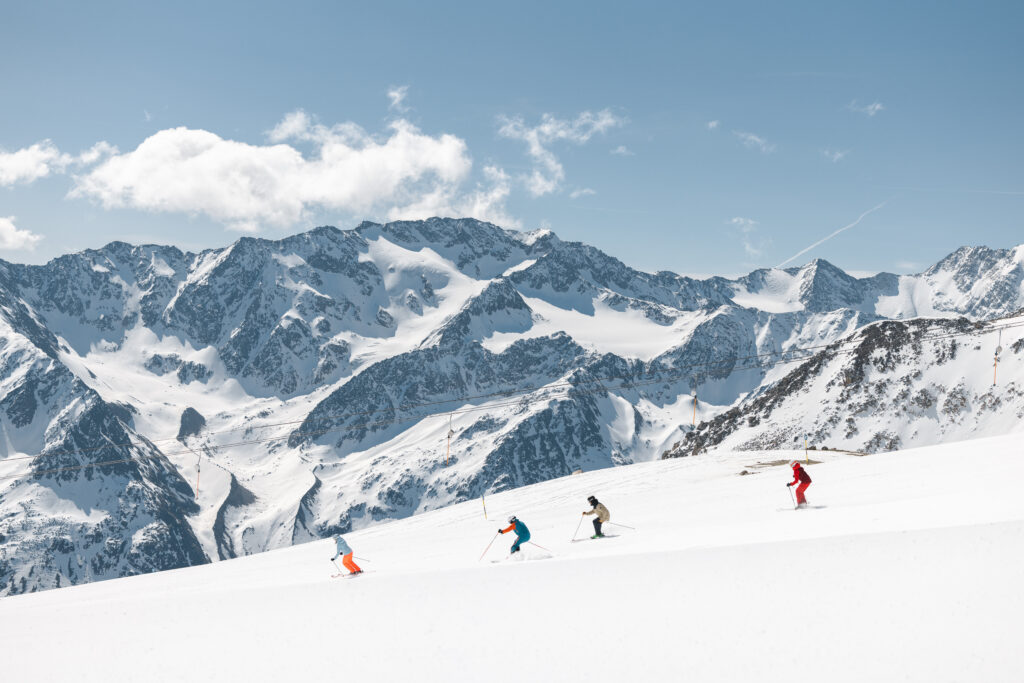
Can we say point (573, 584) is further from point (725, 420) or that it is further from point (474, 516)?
point (725, 420)

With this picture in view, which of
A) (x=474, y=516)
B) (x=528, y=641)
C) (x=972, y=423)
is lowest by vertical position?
(x=972, y=423)

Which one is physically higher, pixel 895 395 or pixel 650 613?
pixel 650 613

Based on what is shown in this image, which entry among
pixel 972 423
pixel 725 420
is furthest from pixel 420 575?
pixel 725 420

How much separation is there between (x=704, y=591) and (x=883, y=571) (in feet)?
12.0

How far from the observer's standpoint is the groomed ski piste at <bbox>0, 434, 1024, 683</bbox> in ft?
39.7

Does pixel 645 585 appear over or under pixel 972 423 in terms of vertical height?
over

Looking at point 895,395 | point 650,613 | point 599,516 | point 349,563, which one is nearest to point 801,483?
point 599,516

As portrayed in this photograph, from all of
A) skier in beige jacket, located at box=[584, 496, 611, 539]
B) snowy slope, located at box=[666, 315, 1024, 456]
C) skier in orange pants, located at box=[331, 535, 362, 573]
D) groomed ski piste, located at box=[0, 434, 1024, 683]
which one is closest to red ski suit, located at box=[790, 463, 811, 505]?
groomed ski piste, located at box=[0, 434, 1024, 683]

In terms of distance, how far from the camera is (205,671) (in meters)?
14.8

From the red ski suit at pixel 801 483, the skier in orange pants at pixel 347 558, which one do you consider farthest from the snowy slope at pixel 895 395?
the skier in orange pants at pixel 347 558

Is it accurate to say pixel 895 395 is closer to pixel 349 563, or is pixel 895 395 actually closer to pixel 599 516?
pixel 599 516

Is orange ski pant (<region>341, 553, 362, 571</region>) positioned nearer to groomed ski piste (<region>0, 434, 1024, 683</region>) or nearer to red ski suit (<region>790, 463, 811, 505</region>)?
groomed ski piste (<region>0, 434, 1024, 683</region>)

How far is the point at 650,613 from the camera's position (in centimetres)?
1407

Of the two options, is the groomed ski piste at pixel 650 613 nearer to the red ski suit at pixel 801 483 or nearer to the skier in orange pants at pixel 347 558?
the skier in orange pants at pixel 347 558
